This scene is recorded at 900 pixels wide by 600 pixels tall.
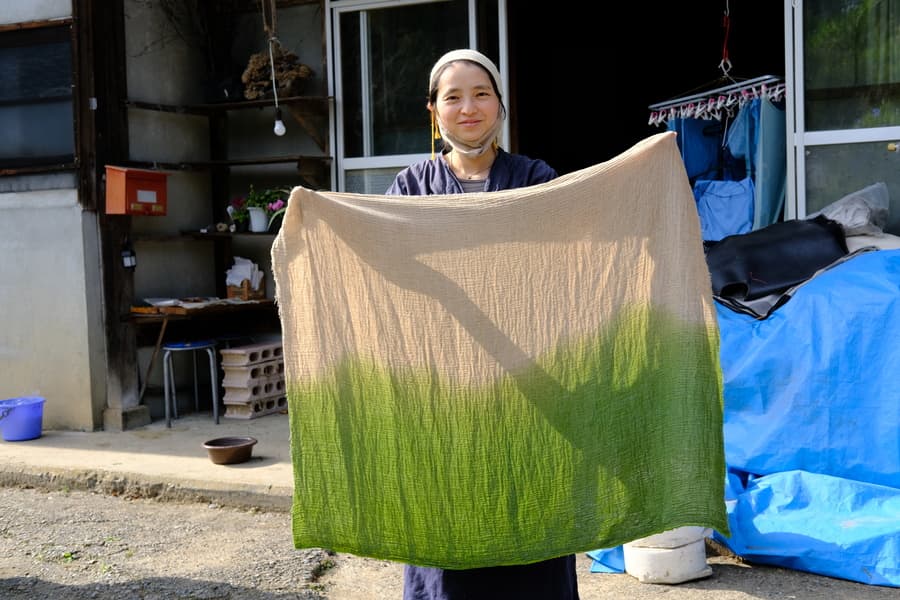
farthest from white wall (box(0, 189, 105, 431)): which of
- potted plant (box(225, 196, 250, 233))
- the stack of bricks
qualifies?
potted plant (box(225, 196, 250, 233))

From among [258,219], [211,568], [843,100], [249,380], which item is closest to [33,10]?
[258,219]

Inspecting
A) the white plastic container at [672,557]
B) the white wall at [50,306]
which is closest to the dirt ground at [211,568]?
the white plastic container at [672,557]

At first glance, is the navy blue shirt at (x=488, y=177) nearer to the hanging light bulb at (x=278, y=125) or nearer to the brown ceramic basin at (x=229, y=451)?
the brown ceramic basin at (x=229, y=451)

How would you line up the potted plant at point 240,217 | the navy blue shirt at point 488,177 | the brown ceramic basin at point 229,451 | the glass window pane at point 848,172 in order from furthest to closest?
the potted plant at point 240,217 < the brown ceramic basin at point 229,451 < the glass window pane at point 848,172 < the navy blue shirt at point 488,177

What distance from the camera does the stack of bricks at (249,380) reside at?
7.26m

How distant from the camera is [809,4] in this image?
5898 millimetres

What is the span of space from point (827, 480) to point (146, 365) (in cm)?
497

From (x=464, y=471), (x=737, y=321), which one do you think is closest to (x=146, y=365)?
(x=737, y=321)

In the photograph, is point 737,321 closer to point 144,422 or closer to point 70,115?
point 144,422

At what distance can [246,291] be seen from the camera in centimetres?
770

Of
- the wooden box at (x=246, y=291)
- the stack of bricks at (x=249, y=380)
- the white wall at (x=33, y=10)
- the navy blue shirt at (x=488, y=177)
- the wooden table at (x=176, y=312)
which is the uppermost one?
the white wall at (x=33, y=10)

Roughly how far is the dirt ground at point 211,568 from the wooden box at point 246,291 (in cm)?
250

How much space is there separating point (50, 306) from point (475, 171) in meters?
5.45

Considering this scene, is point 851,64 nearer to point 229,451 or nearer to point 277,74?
point 277,74
